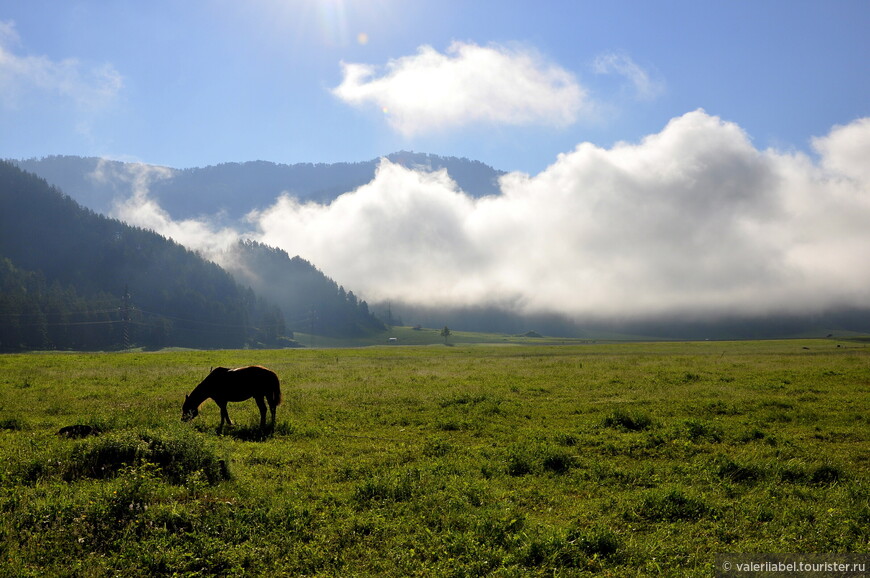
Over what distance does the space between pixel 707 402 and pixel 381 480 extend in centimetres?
1933

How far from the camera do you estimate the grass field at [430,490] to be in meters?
9.18

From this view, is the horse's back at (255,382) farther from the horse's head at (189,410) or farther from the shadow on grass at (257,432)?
the horse's head at (189,410)

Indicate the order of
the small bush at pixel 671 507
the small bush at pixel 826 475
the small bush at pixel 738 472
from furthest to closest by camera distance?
1. the small bush at pixel 738 472
2. the small bush at pixel 826 475
3. the small bush at pixel 671 507

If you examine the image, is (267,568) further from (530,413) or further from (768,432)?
(768,432)

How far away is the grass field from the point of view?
9.18 meters

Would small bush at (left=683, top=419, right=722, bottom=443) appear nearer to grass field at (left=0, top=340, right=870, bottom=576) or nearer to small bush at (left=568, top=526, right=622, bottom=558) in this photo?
grass field at (left=0, top=340, right=870, bottom=576)

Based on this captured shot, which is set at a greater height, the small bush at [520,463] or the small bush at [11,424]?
the small bush at [11,424]

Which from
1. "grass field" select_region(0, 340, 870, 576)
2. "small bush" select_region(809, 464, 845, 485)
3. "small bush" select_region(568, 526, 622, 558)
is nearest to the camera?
"grass field" select_region(0, 340, 870, 576)

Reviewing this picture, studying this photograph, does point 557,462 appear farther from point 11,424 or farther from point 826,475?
point 11,424

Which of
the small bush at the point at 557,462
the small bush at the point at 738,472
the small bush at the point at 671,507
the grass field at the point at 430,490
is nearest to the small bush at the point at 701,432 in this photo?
the grass field at the point at 430,490

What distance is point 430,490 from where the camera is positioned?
491 inches

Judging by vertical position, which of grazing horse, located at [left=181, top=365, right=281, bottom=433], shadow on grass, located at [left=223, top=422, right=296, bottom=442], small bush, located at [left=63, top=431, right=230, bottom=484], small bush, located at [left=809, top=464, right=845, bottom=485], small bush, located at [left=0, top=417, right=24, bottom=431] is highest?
grazing horse, located at [left=181, top=365, right=281, bottom=433]

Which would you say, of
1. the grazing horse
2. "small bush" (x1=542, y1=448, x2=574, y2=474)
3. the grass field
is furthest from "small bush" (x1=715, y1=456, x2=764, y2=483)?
the grazing horse

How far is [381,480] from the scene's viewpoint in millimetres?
12859
